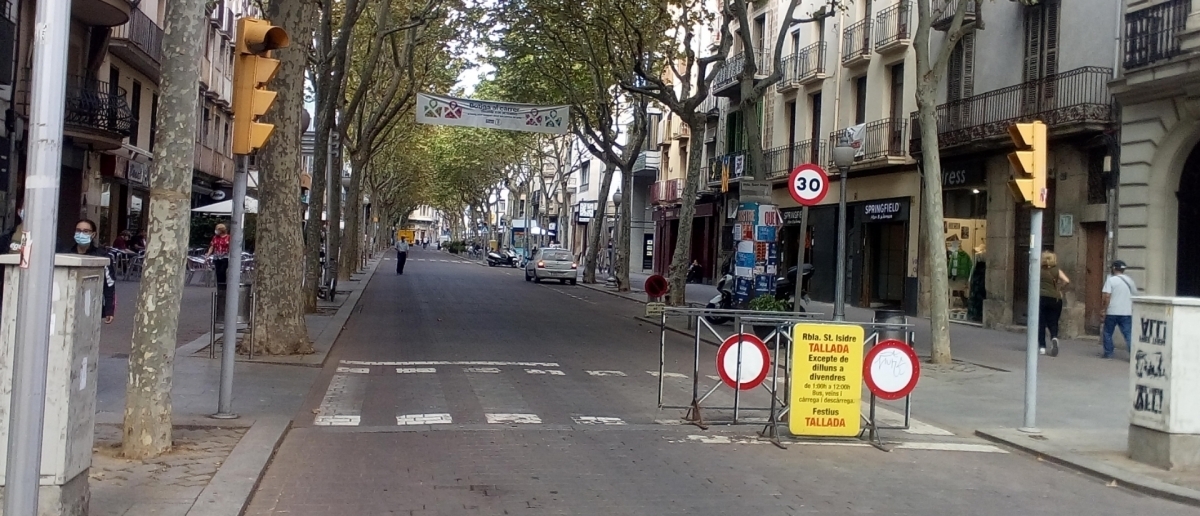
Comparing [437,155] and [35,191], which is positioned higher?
[437,155]

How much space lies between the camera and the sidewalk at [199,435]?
20.3ft

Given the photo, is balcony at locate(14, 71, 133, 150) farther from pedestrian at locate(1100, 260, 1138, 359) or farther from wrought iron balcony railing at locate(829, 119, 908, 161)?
pedestrian at locate(1100, 260, 1138, 359)

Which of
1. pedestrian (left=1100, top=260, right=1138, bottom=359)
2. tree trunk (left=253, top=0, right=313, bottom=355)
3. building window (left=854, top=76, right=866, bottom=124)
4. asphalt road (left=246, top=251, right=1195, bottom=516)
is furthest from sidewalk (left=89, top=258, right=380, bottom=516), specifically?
building window (left=854, top=76, right=866, bottom=124)

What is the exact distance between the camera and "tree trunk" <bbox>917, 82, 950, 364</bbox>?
1500 cm

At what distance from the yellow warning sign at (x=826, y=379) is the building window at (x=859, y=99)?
21838 mm

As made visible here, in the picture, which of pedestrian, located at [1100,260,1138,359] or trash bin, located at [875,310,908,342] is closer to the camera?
trash bin, located at [875,310,908,342]

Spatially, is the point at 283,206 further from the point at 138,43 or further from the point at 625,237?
the point at 625,237

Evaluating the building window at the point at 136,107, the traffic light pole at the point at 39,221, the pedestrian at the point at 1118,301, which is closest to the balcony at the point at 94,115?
the building window at the point at 136,107

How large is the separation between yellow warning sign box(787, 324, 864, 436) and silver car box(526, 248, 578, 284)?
3317 centimetres

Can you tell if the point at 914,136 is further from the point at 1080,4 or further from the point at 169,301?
the point at 169,301

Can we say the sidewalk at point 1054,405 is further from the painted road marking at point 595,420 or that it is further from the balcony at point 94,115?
the balcony at point 94,115

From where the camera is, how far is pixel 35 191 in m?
4.20

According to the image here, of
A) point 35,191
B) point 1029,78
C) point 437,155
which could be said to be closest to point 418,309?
point 1029,78

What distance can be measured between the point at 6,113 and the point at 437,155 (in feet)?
139
